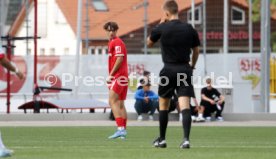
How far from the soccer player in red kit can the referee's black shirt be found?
3.90 m

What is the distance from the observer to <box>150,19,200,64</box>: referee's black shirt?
51.0 feet

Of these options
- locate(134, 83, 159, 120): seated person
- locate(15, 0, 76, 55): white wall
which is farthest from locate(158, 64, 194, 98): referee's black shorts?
locate(15, 0, 76, 55): white wall

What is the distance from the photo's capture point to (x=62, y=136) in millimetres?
20312

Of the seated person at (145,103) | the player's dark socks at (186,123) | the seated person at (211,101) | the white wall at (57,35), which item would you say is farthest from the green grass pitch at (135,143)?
the white wall at (57,35)

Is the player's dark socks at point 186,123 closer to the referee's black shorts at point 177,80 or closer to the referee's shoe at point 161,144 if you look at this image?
the referee's black shorts at point 177,80

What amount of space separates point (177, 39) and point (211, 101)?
1430 cm

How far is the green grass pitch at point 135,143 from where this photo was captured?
1394 centimetres

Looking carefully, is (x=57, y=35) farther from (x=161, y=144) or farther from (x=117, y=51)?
(x=161, y=144)

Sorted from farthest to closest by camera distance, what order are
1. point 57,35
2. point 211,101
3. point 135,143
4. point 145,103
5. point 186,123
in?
point 57,35 → point 211,101 → point 145,103 → point 135,143 → point 186,123

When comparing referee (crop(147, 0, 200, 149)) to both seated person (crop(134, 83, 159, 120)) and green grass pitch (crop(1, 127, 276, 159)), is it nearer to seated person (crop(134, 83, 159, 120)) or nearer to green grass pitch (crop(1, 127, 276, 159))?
green grass pitch (crop(1, 127, 276, 159))

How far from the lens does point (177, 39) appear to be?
1555 centimetres

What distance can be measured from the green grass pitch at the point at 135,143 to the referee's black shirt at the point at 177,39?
124cm

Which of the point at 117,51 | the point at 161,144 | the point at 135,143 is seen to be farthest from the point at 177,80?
the point at 117,51

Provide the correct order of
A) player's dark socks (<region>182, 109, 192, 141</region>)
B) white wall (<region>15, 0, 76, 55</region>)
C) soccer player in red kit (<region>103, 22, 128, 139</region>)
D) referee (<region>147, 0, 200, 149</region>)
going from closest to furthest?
player's dark socks (<region>182, 109, 192, 141</region>)
referee (<region>147, 0, 200, 149</region>)
soccer player in red kit (<region>103, 22, 128, 139</region>)
white wall (<region>15, 0, 76, 55</region>)
